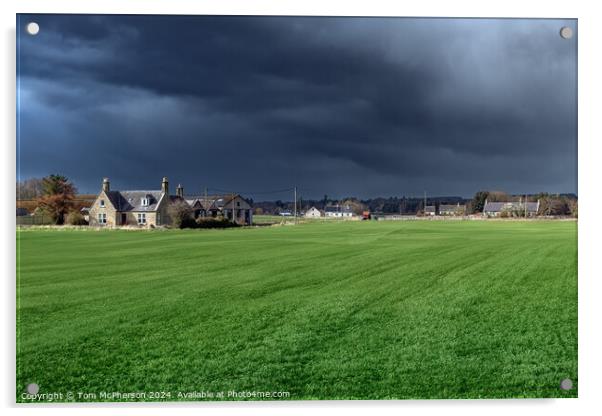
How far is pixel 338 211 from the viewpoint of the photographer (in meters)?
5.03

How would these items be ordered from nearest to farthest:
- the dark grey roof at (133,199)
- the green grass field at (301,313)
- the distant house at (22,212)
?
the green grass field at (301,313)
the distant house at (22,212)
the dark grey roof at (133,199)

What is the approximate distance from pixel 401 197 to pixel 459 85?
4.37 ft

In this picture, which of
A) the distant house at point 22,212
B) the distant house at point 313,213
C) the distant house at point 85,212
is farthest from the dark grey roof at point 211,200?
the distant house at point 22,212

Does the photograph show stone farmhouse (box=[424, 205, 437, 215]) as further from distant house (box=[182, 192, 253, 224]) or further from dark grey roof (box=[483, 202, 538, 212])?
distant house (box=[182, 192, 253, 224])

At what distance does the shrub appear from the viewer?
464cm

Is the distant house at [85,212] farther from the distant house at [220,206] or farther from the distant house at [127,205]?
the distant house at [220,206]

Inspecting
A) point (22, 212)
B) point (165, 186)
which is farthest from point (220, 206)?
point (22, 212)

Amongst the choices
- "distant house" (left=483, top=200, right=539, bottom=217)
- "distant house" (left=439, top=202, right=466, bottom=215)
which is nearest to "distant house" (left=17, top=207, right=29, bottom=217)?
"distant house" (left=439, top=202, right=466, bottom=215)

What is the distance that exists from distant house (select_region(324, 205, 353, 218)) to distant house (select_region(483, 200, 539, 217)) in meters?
1.52

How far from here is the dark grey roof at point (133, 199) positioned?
4578mm

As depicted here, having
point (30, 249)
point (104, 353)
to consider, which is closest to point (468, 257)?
point (104, 353)

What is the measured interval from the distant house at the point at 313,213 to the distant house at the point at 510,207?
6.11ft

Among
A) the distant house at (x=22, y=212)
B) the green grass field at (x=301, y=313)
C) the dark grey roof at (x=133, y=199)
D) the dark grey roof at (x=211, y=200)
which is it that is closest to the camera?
the green grass field at (x=301, y=313)
